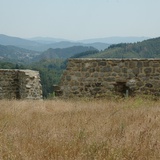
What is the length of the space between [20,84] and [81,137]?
1039 cm

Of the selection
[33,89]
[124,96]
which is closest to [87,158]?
[124,96]

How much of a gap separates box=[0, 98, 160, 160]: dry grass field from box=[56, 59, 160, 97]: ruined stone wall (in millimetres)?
4113

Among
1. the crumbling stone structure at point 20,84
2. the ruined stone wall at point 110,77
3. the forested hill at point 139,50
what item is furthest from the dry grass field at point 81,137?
the forested hill at point 139,50

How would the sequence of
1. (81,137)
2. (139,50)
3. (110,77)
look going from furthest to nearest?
1. (139,50)
2. (110,77)
3. (81,137)

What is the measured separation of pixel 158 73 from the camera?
38.2 ft

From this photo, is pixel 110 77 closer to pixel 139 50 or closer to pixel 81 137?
pixel 81 137

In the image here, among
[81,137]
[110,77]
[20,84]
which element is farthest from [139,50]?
[81,137]

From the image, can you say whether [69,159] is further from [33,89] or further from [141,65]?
[33,89]

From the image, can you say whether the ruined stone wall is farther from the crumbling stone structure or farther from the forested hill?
the forested hill

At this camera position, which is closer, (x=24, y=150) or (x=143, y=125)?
(x=24, y=150)

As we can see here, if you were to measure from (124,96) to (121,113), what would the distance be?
4.21m

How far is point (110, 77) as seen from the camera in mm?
11898

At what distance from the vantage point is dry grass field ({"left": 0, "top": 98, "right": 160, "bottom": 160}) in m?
4.20

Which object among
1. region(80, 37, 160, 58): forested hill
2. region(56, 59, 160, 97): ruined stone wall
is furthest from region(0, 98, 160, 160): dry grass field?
region(80, 37, 160, 58): forested hill
